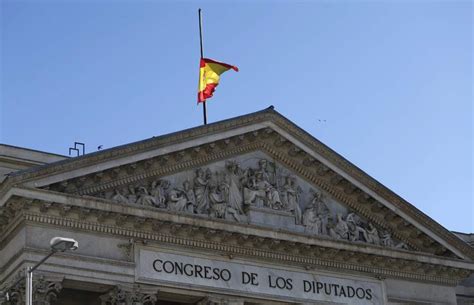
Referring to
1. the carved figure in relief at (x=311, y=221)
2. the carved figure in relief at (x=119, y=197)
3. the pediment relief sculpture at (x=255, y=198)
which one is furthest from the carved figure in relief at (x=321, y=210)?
the carved figure in relief at (x=119, y=197)

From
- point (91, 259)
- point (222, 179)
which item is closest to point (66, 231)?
point (91, 259)

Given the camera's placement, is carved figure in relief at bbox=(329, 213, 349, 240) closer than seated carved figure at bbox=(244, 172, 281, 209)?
No

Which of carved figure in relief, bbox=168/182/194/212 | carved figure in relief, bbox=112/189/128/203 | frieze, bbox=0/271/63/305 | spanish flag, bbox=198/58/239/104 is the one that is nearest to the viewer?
frieze, bbox=0/271/63/305

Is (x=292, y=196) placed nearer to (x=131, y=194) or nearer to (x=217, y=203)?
(x=217, y=203)

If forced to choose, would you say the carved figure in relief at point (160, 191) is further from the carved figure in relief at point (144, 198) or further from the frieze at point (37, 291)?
the frieze at point (37, 291)

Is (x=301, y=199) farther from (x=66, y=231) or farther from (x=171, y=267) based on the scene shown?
(x=66, y=231)

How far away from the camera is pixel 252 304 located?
112 ft

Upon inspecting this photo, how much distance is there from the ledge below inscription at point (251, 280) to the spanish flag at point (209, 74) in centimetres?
837

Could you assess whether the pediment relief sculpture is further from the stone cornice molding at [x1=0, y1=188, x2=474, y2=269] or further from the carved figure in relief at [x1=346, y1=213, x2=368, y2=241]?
the stone cornice molding at [x1=0, y1=188, x2=474, y2=269]

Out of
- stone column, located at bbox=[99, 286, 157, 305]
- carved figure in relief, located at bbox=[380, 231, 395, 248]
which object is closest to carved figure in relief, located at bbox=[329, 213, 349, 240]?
carved figure in relief, located at bbox=[380, 231, 395, 248]

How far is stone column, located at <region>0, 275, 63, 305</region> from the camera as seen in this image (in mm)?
29498

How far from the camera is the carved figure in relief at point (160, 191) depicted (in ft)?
107

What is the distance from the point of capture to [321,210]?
120 feet

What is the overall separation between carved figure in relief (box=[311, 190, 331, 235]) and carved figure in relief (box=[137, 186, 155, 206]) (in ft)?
21.2
